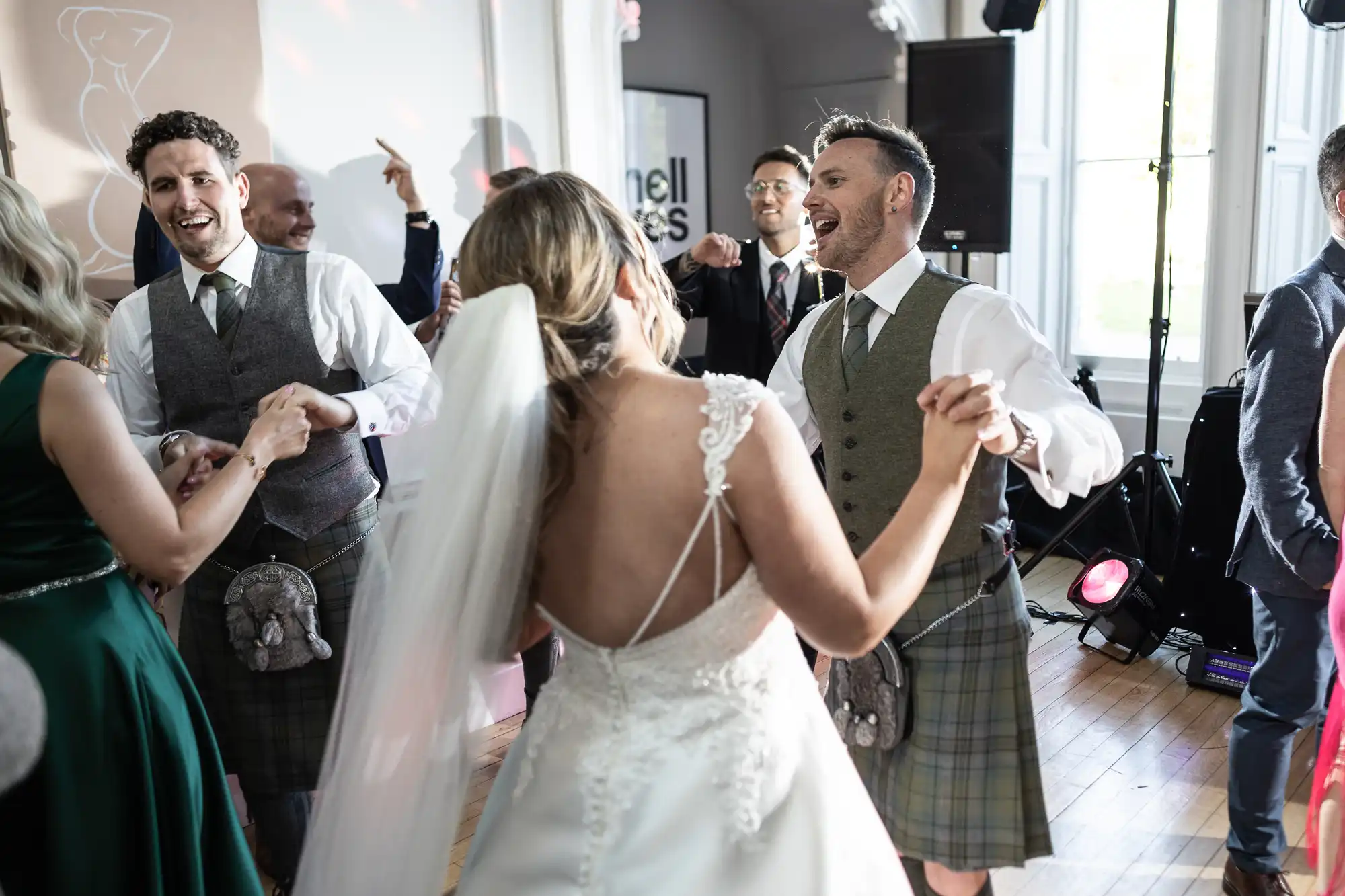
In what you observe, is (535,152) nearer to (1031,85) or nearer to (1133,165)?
(1031,85)

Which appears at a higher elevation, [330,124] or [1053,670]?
[330,124]

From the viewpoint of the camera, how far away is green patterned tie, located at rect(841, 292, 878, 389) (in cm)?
190

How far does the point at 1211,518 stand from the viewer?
3691 millimetres

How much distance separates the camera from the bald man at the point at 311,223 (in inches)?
125

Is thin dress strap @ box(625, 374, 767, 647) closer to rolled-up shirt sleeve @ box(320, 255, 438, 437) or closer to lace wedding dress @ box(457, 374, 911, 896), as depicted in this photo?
lace wedding dress @ box(457, 374, 911, 896)

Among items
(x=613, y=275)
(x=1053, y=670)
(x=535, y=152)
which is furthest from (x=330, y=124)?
(x=1053, y=670)

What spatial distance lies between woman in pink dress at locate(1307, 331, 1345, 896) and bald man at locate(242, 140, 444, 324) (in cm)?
230

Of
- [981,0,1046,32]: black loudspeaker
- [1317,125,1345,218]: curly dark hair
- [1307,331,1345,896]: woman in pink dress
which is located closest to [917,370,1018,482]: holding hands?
[1307,331,1345,896]: woman in pink dress

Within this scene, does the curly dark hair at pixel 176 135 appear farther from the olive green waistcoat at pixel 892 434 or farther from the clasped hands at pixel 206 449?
the olive green waistcoat at pixel 892 434

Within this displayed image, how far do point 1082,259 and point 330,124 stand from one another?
12.4ft

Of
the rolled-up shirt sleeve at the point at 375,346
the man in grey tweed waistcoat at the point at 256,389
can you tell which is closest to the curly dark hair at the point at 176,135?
the man in grey tweed waistcoat at the point at 256,389

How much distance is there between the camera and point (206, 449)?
73.9 inches

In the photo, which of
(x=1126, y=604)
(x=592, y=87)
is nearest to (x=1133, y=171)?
(x=1126, y=604)

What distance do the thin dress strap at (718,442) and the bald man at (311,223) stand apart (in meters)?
2.22
